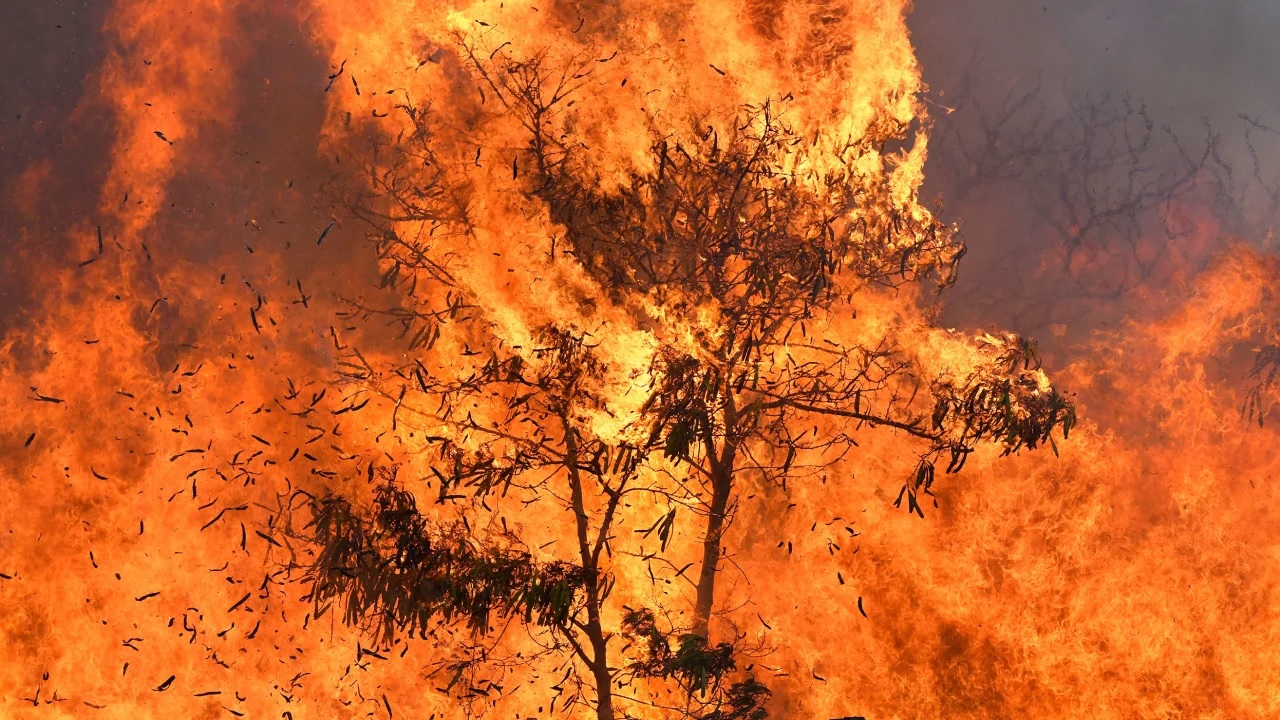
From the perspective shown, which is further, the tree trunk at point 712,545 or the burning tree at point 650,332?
the tree trunk at point 712,545

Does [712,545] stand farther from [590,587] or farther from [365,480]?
[365,480]

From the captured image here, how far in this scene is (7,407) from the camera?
8.55 metres

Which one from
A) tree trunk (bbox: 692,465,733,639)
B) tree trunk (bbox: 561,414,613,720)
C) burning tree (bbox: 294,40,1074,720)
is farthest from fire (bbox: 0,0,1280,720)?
burning tree (bbox: 294,40,1074,720)

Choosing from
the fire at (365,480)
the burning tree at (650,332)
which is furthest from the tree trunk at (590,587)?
the fire at (365,480)

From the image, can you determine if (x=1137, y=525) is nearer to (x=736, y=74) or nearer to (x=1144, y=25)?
(x=1144, y=25)

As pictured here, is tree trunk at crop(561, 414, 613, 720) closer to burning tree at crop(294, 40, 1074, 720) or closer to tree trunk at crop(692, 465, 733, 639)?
burning tree at crop(294, 40, 1074, 720)

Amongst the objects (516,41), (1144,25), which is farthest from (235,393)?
(1144,25)

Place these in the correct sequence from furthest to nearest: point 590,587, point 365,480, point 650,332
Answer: point 365,480 < point 590,587 < point 650,332

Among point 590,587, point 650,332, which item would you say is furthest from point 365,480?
point 650,332

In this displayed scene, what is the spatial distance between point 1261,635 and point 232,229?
699 cm

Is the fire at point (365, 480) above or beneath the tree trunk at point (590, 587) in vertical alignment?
above

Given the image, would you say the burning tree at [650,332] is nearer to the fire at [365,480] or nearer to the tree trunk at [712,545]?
the tree trunk at [712,545]

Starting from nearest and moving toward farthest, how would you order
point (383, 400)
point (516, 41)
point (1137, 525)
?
point (516, 41), point (383, 400), point (1137, 525)

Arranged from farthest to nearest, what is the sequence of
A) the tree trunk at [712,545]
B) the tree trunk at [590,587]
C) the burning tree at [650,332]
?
the tree trunk at [712,545], the tree trunk at [590,587], the burning tree at [650,332]
